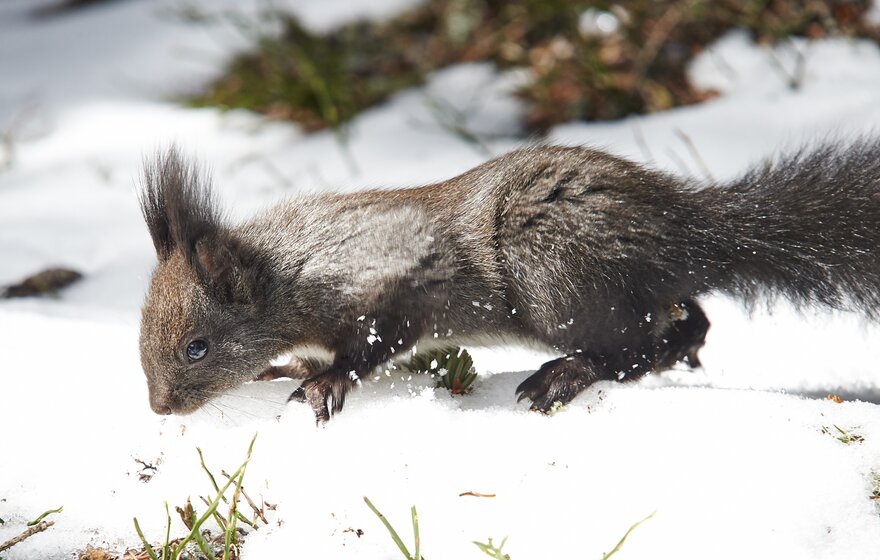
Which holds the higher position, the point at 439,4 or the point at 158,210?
the point at 439,4

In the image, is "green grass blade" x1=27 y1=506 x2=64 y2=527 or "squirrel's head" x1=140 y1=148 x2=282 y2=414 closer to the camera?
"green grass blade" x1=27 y1=506 x2=64 y2=527

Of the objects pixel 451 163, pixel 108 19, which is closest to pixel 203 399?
pixel 451 163

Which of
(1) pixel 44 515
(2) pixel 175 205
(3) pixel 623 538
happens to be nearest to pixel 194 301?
(2) pixel 175 205

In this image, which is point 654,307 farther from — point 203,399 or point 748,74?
point 748,74

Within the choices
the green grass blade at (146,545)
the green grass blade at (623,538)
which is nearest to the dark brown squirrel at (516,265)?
the green grass blade at (146,545)

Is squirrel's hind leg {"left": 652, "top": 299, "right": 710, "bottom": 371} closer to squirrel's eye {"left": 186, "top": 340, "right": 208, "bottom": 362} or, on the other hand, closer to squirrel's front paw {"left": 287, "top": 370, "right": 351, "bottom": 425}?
squirrel's front paw {"left": 287, "top": 370, "right": 351, "bottom": 425}

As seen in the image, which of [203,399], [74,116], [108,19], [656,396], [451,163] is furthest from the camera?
[108,19]

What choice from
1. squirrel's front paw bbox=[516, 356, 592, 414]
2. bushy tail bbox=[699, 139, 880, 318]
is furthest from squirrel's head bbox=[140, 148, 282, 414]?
bushy tail bbox=[699, 139, 880, 318]
